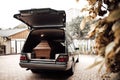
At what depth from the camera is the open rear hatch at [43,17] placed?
6957 millimetres

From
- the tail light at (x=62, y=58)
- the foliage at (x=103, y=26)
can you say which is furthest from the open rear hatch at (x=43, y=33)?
the foliage at (x=103, y=26)

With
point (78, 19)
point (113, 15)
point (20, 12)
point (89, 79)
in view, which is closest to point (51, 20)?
point (20, 12)

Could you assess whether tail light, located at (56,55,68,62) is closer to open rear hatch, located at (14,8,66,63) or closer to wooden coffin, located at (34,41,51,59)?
open rear hatch, located at (14,8,66,63)

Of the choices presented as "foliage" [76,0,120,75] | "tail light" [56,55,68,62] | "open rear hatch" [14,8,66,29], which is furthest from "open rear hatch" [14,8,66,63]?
"foliage" [76,0,120,75]

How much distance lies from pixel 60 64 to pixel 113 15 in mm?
6152

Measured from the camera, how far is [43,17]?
7.72 meters

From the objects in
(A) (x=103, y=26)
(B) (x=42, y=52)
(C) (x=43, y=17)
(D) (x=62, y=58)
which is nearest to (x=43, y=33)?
(B) (x=42, y=52)

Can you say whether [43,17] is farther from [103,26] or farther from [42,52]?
[103,26]

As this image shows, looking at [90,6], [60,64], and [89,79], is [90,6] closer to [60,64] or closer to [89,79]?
[60,64]

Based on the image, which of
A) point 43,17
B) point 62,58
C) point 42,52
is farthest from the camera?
point 42,52

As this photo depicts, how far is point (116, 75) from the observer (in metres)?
1.19

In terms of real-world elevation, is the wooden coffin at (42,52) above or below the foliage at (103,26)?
below

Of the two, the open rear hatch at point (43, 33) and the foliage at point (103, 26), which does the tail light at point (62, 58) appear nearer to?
the open rear hatch at point (43, 33)

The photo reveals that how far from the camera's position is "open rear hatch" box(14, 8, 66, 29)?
6957 mm
